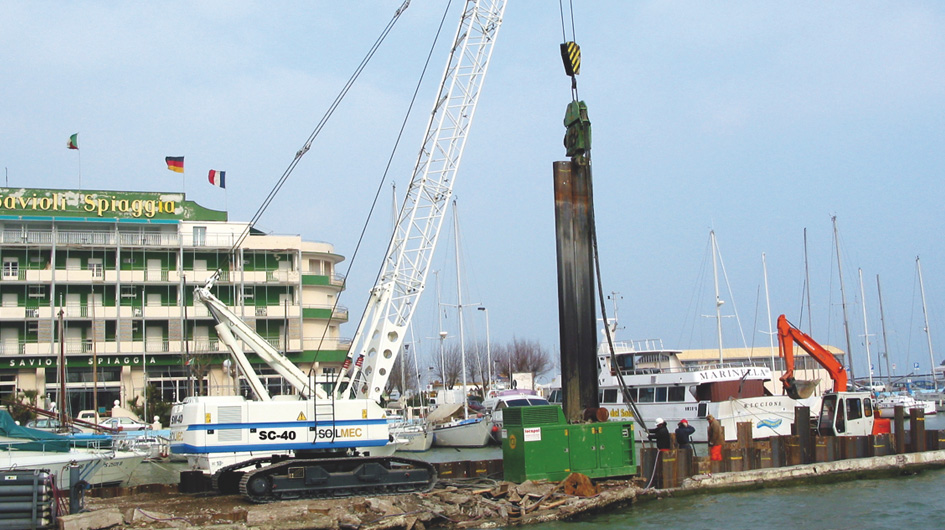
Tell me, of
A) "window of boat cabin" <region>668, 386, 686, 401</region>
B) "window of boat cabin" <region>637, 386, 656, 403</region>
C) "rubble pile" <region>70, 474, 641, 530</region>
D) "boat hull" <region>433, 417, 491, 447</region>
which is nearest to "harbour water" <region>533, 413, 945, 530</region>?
"rubble pile" <region>70, 474, 641, 530</region>

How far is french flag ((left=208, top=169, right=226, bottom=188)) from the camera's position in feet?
216

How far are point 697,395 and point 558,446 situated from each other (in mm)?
A: 22308

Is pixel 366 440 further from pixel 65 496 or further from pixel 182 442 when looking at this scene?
pixel 65 496

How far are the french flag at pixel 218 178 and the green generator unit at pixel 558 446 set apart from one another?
4907cm

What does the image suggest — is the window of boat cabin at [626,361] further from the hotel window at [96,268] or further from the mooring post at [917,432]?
the hotel window at [96,268]

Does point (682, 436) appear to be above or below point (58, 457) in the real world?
below

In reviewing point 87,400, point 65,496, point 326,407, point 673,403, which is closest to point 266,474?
point 326,407

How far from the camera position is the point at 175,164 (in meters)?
64.9

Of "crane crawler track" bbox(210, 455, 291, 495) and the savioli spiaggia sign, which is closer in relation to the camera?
"crane crawler track" bbox(210, 455, 291, 495)

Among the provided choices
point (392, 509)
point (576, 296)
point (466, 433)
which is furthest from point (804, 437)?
point (466, 433)

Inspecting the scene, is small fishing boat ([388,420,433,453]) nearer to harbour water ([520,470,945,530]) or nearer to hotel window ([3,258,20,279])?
harbour water ([520,470,945,530])

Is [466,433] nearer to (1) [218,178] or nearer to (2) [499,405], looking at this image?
(2) [499,405]

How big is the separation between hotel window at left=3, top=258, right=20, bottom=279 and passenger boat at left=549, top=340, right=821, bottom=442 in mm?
39045

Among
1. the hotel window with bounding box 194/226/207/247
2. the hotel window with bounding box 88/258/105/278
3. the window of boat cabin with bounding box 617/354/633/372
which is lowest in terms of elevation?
the window of boat cabin with bounding box 617/354/633/372
